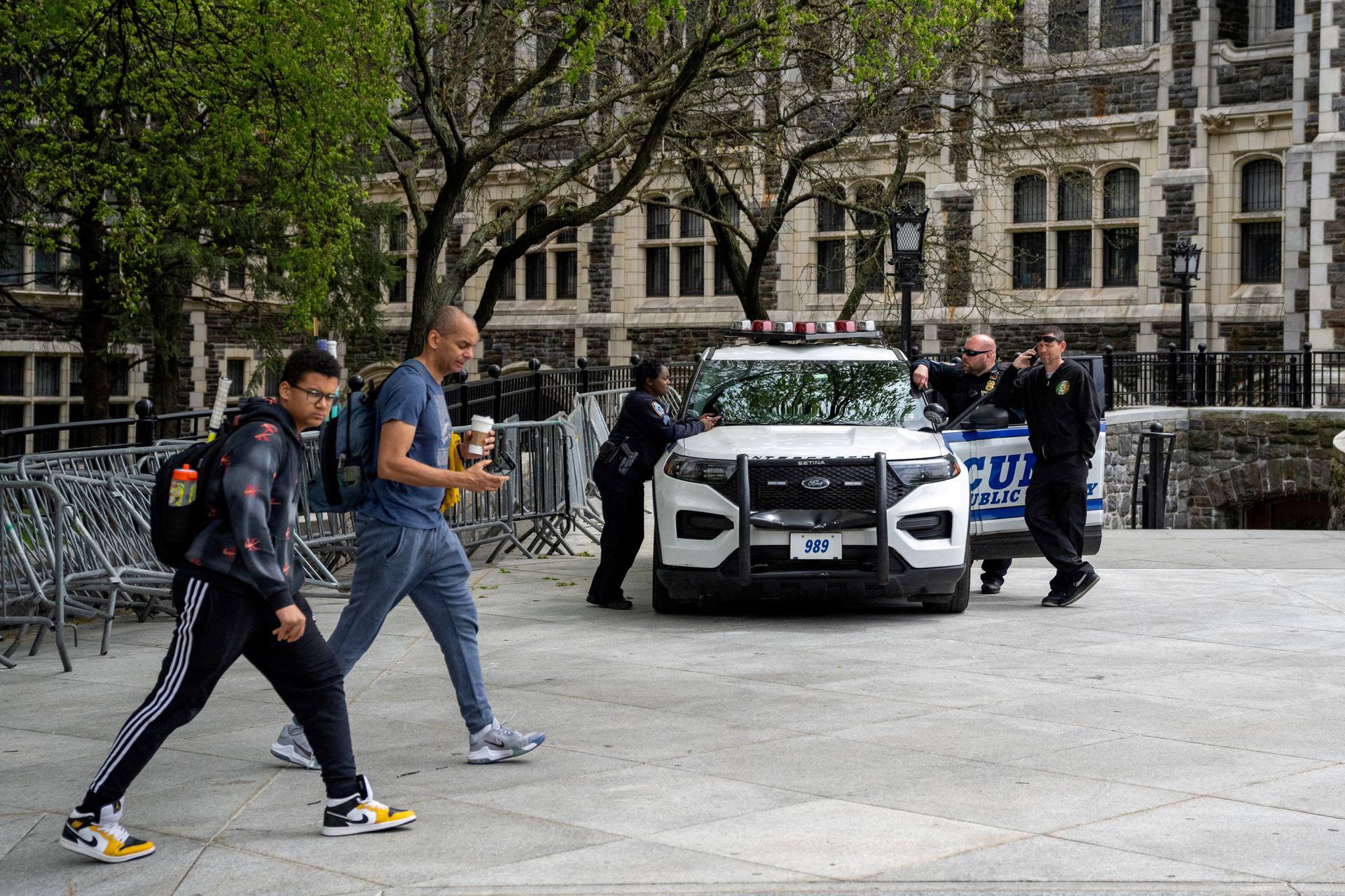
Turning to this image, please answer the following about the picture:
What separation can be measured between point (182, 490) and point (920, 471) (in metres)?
5.95

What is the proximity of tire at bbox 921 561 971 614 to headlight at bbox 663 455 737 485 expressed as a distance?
1.69 m

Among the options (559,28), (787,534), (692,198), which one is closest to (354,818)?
(787,534)

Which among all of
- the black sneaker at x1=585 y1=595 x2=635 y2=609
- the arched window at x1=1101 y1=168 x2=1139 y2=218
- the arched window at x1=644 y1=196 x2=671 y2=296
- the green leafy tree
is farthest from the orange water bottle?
the arched window at x1=644 y1=196 x2=671 y2=296

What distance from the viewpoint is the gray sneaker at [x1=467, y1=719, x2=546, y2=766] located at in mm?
6832

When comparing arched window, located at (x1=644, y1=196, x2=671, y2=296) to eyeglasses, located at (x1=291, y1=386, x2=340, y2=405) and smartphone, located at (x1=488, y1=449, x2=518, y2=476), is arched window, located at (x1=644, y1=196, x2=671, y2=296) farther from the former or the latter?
eyeglasses, located at (x1=291, y1=386, x2=340, y2=405)

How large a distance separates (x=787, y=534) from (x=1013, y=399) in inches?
85.0

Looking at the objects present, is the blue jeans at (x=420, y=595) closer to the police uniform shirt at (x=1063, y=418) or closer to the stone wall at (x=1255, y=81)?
the police uniform shirt at (x=1063, y=418)

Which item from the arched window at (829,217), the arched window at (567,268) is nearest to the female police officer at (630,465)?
the arched window at (829,217)

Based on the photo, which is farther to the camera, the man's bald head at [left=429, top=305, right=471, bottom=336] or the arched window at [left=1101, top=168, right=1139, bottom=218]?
the arched window at [left=1101, top=168, right=1139, bottom=218]

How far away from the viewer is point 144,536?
1090 cm

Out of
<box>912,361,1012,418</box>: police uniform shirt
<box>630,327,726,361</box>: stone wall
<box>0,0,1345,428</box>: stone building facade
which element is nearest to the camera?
<box>912,361,1012,418</box>: police uniform shirt

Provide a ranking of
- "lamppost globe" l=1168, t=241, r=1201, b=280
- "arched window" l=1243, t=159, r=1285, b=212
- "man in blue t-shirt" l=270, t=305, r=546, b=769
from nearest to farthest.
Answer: "man in blue t-shirt" l=270, t=305, r=546, b=769
"lamppost globe" l=1168, t=241, r=1201, b=280
"arched window" l=1243, t=159, r=1285, b=212

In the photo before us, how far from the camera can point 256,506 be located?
5574 millimetres

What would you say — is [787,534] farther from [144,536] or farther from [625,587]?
[144,536]
